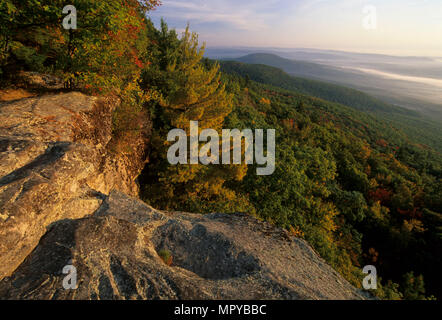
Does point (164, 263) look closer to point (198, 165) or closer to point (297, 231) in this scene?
point (198, 165)

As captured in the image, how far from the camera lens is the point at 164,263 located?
409cm

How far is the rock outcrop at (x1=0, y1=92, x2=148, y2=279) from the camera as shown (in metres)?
3.34

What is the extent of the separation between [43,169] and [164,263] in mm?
3380

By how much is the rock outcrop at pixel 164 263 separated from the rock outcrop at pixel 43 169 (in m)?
0.35

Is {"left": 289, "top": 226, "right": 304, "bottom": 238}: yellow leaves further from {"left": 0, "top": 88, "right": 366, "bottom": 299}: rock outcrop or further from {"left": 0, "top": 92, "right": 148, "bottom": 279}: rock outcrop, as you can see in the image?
{"left": 0, "top": 92, "right": 148, "bottom": 279}: rock outcrop

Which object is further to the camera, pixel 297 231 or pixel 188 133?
pixel 297 231

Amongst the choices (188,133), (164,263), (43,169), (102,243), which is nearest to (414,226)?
(188,133)

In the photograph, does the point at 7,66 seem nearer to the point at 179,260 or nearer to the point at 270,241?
the point at 179,260

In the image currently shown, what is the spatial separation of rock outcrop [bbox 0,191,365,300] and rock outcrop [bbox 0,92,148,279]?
35 centimetres

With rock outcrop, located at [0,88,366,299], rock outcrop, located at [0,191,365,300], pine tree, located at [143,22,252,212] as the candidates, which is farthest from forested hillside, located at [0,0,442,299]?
rock outcrop, located at [0,191,365,300]
